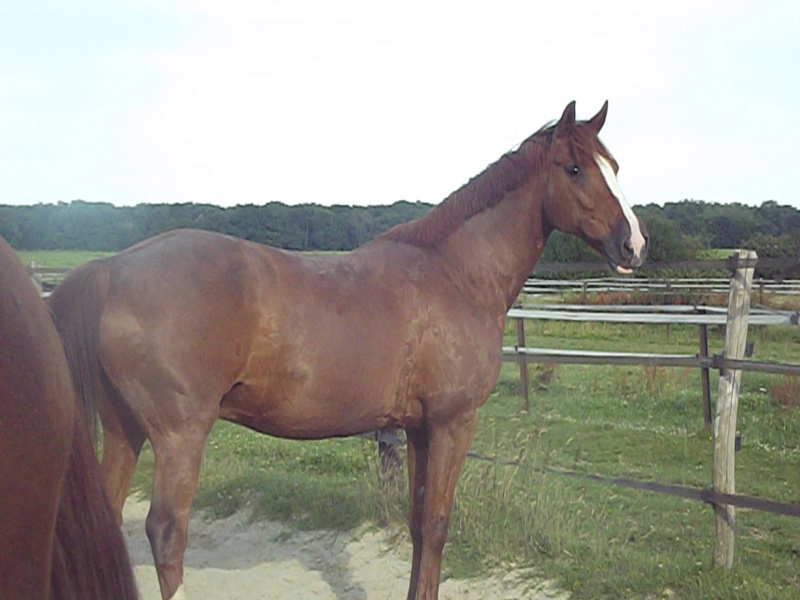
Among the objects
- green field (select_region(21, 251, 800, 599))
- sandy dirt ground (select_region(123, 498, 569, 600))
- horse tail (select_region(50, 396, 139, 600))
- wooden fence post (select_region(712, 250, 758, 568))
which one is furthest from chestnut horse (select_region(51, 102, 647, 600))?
horse tail (select_region(50, 396, 139, 600))

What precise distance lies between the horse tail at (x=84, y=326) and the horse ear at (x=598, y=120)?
2.40 m

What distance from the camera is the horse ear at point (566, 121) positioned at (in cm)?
388

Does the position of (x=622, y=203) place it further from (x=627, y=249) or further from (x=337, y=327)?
(x=337, y=327)

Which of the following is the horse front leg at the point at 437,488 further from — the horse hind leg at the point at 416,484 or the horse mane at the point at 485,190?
the horse mane at the point at 485,190

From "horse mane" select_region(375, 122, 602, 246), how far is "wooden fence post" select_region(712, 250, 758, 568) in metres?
1.31

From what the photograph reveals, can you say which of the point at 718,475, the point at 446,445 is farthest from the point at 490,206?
the point at 718,475

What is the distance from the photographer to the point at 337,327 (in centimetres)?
343

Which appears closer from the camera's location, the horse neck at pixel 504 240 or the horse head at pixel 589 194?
the horse head at pixel 589 194

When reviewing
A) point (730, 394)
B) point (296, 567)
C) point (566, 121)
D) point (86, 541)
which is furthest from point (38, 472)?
point (730, 394)

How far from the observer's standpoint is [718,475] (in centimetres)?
452

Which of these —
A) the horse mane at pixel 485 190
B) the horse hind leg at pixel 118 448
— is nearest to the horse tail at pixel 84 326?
→ the horse hind leg at pixel 118 448

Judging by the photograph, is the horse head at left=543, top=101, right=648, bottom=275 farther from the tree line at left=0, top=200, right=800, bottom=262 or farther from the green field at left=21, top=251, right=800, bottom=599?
the green field at left=21, top=251, right=800, bottom=599

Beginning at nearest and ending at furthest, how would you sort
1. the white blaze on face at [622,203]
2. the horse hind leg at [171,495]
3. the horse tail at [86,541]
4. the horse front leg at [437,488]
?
1. the horse tail at [86,541]
2. the horse hind leg at [171,495]
3. the horse front leg at [437,488]
4. the white blaze on face at [622,203]

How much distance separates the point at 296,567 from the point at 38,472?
4.03 metres
